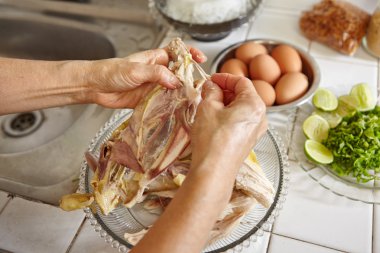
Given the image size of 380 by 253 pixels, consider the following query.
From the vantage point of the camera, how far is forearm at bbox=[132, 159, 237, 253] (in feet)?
1.51

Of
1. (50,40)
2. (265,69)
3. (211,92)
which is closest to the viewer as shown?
(211,92)

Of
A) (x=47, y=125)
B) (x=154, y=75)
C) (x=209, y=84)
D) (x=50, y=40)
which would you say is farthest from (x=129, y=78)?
(x=50, y=40)

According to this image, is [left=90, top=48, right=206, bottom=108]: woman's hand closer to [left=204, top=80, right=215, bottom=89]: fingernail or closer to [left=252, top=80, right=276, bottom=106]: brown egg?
[left=204, top=80, right=215, bottom=89]: fingernail

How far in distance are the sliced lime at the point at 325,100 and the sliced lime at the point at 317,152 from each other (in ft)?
0.40

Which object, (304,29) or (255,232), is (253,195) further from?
(304,29)

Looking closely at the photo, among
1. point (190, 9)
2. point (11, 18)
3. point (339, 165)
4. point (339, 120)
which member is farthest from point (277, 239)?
point (11, 18)

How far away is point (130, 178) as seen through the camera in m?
0.68

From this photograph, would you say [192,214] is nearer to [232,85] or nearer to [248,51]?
[232,85]

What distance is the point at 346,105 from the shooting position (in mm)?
910

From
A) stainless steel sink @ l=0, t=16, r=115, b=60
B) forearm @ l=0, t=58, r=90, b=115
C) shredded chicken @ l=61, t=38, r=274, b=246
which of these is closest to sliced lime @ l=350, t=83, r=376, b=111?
shredded chicken @ l=61, t=38, r=274, b=246

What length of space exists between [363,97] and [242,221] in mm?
470

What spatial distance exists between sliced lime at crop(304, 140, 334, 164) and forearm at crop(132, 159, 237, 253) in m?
0.37

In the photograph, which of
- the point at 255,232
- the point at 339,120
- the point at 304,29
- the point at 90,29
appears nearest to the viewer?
the point at 255,232

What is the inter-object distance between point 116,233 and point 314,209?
1.35ft
